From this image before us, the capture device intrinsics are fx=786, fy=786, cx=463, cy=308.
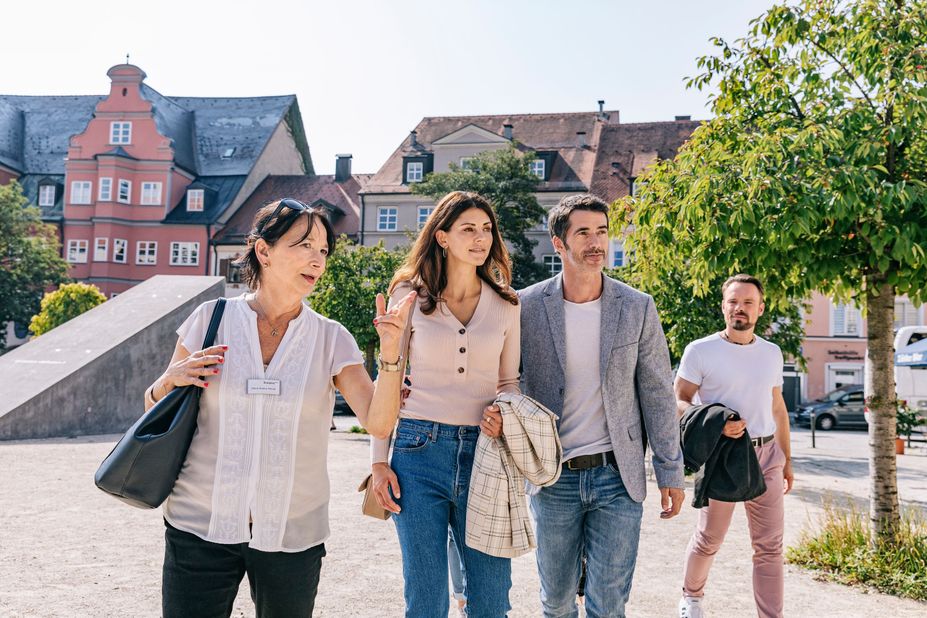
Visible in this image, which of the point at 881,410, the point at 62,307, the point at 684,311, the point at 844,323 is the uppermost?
the point at 844,323

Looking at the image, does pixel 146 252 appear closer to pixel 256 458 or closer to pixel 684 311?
pixel 684 311

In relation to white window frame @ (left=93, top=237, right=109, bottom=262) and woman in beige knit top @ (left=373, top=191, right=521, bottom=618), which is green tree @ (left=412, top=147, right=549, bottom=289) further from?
woman in beige knit top @ (left=373, top=191, right=521, bottom=618)

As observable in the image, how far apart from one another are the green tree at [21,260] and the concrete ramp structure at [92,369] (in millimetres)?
27433

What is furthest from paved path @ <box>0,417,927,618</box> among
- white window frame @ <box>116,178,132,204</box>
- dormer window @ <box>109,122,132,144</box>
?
dormer window @ <box>109,122,132,144</box>

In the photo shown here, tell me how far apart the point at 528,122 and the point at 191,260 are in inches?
829

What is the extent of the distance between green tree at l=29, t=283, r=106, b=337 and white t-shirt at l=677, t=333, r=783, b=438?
1136 inches

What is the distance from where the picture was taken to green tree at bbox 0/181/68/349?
4234 centimetres

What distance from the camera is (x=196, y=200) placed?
150ft

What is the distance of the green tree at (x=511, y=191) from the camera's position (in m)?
36.2

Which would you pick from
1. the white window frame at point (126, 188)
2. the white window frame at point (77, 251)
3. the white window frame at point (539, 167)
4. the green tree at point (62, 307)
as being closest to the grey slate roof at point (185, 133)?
the white window frame at point (126, 188)

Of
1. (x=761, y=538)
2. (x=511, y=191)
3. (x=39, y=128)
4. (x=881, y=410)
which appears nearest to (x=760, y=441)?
(x=761, y=538)

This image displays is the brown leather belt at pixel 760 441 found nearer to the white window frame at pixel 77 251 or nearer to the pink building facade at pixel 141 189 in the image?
the pink building facade at pixel 141 189

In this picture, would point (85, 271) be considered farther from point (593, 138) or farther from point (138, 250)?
point (593, 138)

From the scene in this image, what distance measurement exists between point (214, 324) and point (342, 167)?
46328 millimetres
